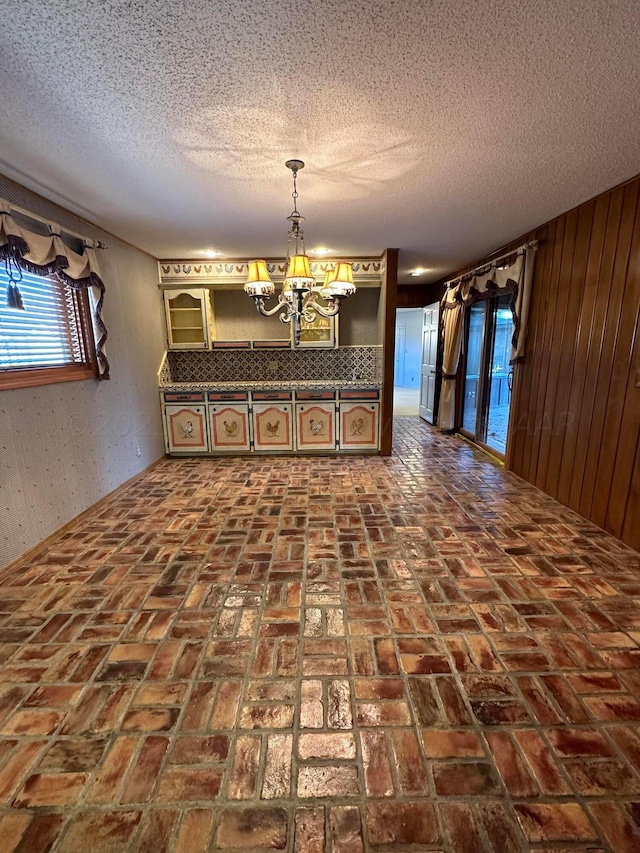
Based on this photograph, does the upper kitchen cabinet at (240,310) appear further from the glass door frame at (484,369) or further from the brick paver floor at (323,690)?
the brick paver floor at (323,690)

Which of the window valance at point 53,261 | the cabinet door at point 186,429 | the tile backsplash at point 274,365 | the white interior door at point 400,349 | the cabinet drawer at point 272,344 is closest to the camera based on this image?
the window valance at point 53,261

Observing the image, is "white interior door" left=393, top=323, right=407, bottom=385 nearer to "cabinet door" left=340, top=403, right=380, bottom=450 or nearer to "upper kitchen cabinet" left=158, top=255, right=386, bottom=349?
"upper kitchen cabinet" left=158, top=255, right=386, bottom=349

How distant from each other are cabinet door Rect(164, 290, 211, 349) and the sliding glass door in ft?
12.1

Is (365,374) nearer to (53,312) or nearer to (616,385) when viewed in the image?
(616,385)

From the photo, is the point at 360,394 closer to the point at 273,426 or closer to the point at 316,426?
the point at 316,426

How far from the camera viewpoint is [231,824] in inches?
43.2

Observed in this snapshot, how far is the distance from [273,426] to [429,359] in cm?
343

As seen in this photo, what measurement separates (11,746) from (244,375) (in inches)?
172

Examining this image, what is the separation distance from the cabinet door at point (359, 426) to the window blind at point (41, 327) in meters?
2.89

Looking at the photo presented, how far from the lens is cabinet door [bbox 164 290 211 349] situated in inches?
192

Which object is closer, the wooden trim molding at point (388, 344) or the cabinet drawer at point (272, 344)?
the wooden trim molding at point (388, 344)

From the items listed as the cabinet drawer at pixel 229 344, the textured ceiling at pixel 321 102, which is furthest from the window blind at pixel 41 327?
the cabinet drawer at pixel 229 344

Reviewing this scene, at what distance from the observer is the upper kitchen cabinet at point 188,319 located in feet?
16.0

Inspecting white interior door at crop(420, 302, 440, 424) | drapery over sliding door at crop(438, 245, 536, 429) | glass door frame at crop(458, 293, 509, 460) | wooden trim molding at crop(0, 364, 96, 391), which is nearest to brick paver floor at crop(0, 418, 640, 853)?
wooden trim molding at crop(0, 364, 96, 391)
